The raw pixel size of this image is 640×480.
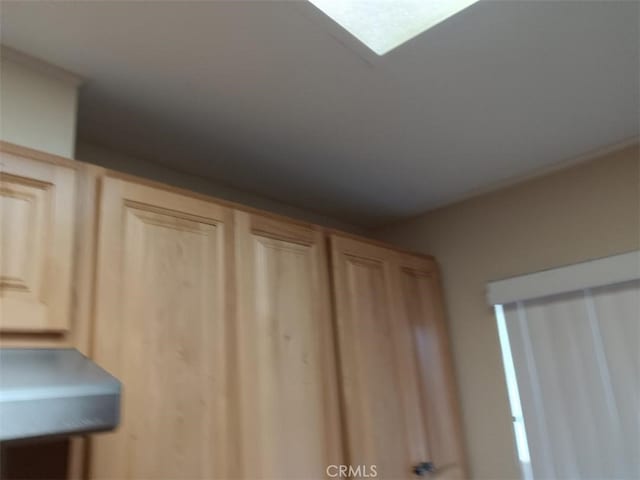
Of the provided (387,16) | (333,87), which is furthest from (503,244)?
(387,16)

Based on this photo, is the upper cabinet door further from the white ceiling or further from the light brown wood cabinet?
the light brown wood cabinet

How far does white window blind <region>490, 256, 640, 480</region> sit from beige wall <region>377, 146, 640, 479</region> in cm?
8

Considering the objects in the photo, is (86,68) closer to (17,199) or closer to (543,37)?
(17,199)

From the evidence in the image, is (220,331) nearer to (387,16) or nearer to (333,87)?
(333,87)

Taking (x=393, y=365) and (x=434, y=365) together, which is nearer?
(x=393, y=365)

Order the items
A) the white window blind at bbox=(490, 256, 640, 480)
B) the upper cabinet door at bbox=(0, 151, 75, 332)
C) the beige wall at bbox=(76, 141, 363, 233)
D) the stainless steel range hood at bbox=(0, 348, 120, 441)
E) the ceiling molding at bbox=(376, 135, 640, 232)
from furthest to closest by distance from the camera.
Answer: the ceiling molding at bbox=(376, 135, 640, 232)
the white window blind at bbox=(490, 256, 640, 480)
the beige wall at bbox=(76, 141, 363, 233)
the upper cabinet door at bbox=(0, 151, 75, 332)
the stainless steel range hood at bbox=(0, 348, 120, 441)

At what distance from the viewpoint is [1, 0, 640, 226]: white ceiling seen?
45.6 inches

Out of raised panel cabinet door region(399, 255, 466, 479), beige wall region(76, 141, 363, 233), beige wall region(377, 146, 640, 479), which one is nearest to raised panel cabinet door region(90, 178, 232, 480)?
beige wall region(76, 141, 363, 233)

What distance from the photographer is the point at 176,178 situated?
1851 mm

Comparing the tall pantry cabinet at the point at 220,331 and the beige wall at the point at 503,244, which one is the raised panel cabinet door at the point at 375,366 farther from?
the beige wall at the point at 503,244

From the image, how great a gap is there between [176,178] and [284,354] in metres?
0.80

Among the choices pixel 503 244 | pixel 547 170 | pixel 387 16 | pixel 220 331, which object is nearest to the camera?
pixel 387 16

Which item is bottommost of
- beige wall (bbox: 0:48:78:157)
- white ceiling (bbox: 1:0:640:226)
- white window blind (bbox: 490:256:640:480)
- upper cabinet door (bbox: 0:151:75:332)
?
white window blind (bbox: 490:256:640:480)

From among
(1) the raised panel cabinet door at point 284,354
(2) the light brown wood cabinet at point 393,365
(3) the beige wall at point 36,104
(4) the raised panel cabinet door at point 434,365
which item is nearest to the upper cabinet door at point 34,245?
(3) the beige wall at point 36,104
